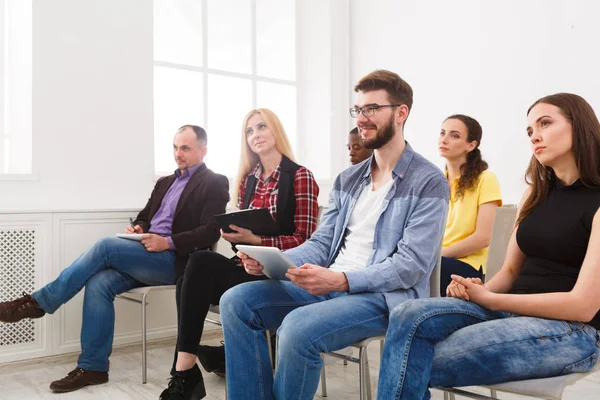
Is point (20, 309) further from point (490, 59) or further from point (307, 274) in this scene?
point (490, 59)

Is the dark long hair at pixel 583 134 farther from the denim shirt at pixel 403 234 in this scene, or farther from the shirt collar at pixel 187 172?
the shirt collar at pixel 187 172

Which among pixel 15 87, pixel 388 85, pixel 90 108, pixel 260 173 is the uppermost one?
pixel 15 87

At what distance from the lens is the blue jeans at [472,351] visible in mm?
1283

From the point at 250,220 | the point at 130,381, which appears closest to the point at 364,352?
the point at 250,220

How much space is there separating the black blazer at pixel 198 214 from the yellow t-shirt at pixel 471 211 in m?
1.10

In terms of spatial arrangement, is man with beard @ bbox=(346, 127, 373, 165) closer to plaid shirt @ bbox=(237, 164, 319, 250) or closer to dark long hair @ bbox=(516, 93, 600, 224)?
plaid shirt @ bbox=(237, 164, 319, 250)

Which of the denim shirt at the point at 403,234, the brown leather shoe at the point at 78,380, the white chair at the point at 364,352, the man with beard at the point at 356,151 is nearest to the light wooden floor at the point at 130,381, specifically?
the brown leather shoe at the point at 78,380

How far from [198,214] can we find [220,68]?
5.93 feet

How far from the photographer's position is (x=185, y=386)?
2131 mm

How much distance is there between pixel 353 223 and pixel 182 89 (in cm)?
264

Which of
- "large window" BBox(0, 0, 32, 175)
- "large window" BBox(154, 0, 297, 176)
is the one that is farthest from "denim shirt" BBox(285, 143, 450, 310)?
"large window" BBox(154, 0, 297, 176)

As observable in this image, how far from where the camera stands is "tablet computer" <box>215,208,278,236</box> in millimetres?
2189

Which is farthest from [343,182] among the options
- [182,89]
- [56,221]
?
[182,89]

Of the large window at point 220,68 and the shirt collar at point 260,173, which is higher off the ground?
the large window at point 220,68
